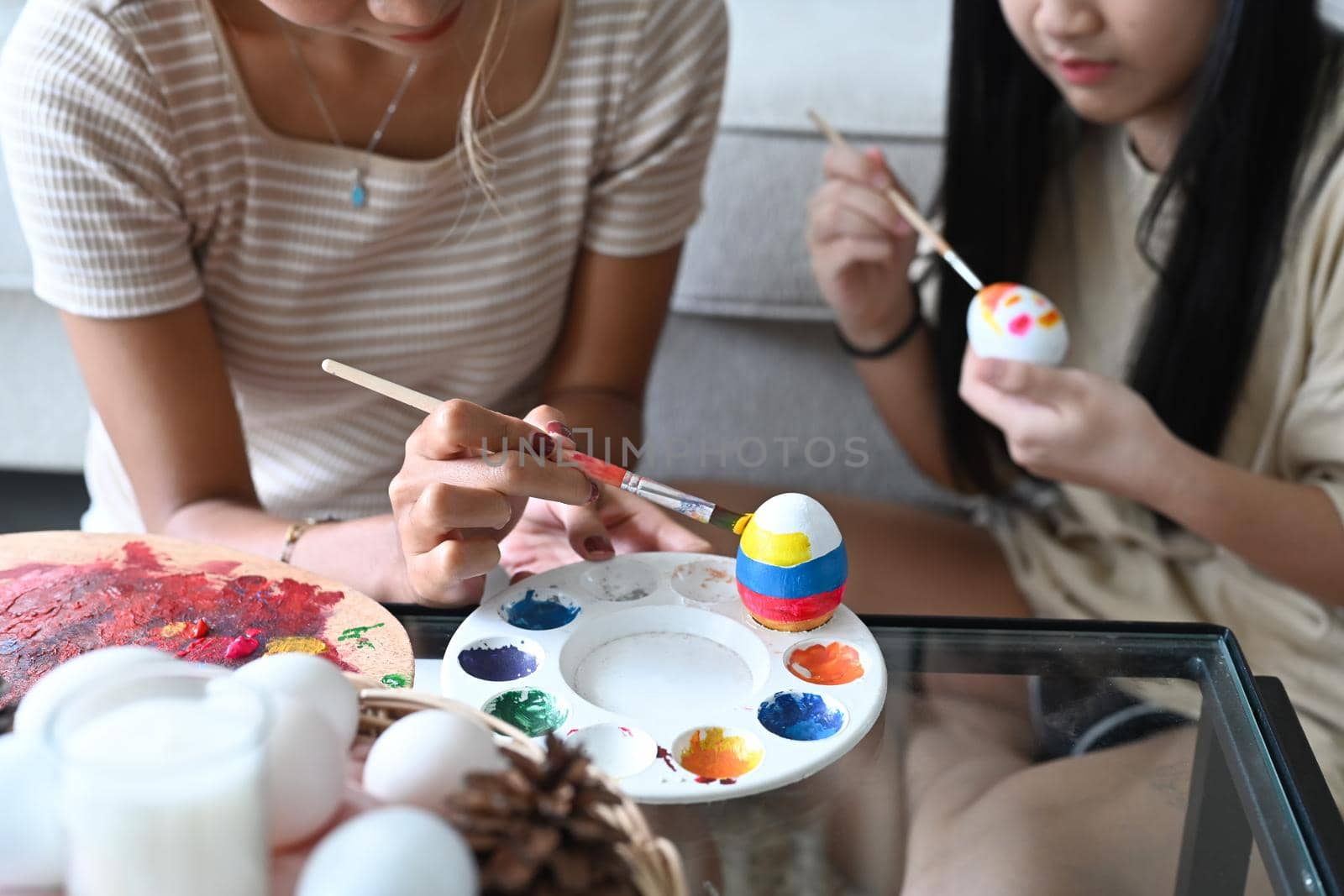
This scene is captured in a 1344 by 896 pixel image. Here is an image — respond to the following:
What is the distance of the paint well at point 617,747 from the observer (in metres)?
0.56

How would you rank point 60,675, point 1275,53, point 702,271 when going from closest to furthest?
point 60,675
point 1275,53
point 702,271

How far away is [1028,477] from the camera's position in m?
1.13

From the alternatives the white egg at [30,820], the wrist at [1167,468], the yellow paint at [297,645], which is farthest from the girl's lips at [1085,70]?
the white egg at [30,820]

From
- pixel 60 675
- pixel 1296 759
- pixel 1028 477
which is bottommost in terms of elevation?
pixel 1028 477

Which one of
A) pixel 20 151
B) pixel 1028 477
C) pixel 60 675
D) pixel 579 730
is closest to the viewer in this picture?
pixel 60 675

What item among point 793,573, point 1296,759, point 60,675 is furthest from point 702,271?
point 60,675

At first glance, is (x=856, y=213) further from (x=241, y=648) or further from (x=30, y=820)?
(x=30, y=820)

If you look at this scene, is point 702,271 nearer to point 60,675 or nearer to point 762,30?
point 762,30

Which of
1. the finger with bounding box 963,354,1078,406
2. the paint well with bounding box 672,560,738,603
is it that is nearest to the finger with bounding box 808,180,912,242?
the finger with bounding box 963,354,1078,406

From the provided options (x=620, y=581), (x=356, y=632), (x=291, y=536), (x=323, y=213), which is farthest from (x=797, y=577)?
(x=323, y=213)

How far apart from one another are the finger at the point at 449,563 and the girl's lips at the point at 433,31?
0.31 m

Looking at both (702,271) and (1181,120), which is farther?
(702,271)

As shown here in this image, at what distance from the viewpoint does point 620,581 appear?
70cm

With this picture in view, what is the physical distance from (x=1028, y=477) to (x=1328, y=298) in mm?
322
